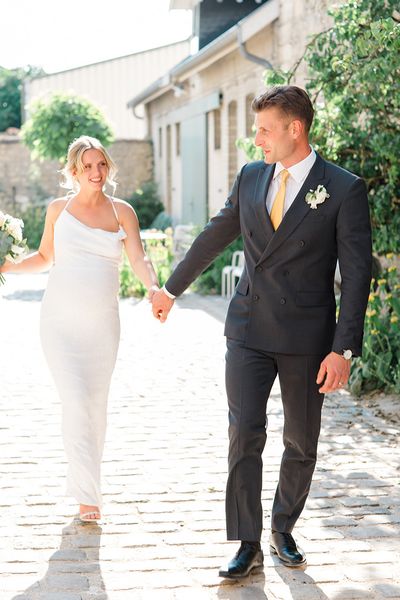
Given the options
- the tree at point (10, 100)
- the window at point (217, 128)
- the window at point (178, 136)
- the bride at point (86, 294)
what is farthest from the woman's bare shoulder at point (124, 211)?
the tree at point (10, 100)

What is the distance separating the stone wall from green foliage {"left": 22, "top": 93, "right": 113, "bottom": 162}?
17.5 ft

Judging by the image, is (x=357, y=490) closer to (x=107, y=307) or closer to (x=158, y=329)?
(x=107, y=307)

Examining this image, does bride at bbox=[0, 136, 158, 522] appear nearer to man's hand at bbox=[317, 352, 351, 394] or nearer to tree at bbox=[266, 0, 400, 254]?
man's hand at bbox=[317, 352, 351, 394]

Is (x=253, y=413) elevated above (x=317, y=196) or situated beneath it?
situated beneath

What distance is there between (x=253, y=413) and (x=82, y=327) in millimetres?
1345

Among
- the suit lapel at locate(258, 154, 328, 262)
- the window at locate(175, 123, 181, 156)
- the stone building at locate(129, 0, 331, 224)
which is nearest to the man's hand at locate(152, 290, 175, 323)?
the suit lapel at locate(258, 154, 328, 262)

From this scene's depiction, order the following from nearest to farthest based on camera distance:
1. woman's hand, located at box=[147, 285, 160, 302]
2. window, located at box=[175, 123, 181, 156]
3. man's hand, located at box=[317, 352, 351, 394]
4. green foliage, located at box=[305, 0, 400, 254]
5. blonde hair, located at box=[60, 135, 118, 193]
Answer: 1. man's hand, located at box=[317, 352, 351, 394]
2. woman's hand, located at box=[147, 285, 160, 302]
3. blonde hair, located at box=[60, 135, 118, 193]
4. green foliage, located at box=[305, 0, 400, 254]
5. window, located at box=[175, 123, 181, 156]

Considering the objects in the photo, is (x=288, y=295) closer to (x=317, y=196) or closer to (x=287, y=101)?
(x=317, y=196)

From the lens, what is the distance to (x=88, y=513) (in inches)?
197

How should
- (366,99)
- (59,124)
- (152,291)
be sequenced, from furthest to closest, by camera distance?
1. (59,124)
2. (366,99)
3. (152,291)

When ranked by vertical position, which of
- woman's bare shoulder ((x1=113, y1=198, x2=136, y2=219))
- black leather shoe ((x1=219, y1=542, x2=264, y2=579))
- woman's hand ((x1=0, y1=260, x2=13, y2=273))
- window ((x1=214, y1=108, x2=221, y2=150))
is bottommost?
black leather shoe ((x1=219, y1=542, x2=264, y2=579))

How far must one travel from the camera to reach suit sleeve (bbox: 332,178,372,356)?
407 cm

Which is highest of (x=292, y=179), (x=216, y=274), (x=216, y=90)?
(x=216, y=90)

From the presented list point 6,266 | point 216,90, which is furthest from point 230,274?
point 6,266
